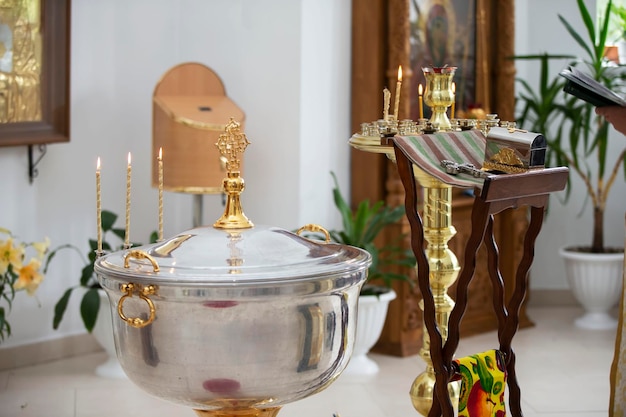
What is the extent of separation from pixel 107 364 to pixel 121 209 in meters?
0.97

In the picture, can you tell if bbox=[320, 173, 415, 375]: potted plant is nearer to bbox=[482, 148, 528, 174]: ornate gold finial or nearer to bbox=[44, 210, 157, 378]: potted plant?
bbox=[44, 210, 157, 378]: potted plant

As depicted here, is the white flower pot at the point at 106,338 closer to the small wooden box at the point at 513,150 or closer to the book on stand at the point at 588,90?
the small wooden box at the point at 513,150

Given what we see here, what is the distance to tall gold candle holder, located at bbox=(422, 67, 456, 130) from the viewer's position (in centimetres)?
364

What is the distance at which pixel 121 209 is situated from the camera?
20.0 feet

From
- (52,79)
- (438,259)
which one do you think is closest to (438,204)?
(438,259)

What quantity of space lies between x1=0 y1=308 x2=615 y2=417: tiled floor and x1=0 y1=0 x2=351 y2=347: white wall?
0.40 meters

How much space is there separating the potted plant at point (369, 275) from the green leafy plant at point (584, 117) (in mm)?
1479

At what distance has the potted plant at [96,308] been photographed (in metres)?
5.21

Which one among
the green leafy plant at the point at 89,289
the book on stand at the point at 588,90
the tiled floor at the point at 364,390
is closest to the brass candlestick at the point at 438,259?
the book on stand at the point at 588,90

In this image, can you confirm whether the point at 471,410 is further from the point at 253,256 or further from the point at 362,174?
the point at 362,174

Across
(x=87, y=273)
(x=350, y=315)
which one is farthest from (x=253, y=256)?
(x=87, y=273)

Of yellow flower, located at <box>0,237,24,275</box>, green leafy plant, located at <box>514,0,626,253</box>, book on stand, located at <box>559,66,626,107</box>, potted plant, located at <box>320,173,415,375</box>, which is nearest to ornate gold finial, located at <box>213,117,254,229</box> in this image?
book on stand, located at <box>559,66,626,107</box>

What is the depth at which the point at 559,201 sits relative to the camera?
7.30 m

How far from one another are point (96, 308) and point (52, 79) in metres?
1.22
